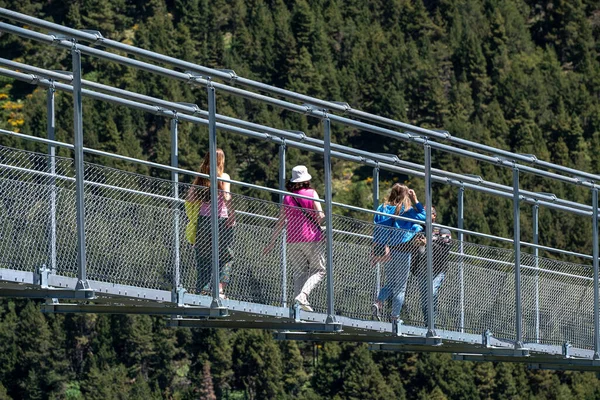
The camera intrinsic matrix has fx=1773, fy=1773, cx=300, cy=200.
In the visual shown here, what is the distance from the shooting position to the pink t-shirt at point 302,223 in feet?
53.6

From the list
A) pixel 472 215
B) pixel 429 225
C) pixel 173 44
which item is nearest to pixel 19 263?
pixel 429 225

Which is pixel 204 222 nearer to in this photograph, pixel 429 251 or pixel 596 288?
pixel 429 251

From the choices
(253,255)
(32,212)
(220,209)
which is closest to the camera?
(32,212)

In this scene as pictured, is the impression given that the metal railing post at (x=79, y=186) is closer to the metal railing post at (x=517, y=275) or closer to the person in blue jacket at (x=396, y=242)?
the person in blue jacket at (x=396, y=242)

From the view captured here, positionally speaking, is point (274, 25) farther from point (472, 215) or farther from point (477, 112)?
point (472, 215)

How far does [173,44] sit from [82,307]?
7663 cm

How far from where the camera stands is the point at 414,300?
57.5 ft

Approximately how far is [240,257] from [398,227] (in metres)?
2.18

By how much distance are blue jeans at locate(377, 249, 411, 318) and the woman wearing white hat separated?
3.47 ft

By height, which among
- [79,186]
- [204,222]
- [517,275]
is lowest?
[517,275]

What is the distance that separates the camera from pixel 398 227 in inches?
689

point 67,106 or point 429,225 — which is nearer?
point 429,225

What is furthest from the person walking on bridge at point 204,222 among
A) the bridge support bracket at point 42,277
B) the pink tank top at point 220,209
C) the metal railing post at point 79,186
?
the bridge support bracket at point 42,277

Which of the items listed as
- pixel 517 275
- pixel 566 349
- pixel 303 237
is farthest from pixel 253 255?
pixel 566 349
